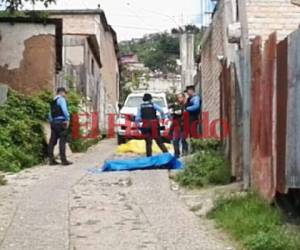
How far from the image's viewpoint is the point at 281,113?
27.7ft

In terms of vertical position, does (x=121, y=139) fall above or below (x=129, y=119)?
below

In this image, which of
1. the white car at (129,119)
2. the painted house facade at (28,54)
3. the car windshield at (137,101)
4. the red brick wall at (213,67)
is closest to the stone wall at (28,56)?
the painted house facade at (28,54)

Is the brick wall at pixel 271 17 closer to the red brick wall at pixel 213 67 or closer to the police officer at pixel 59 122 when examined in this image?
the red brick wall at pixel 213 67

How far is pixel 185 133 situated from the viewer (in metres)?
17.5

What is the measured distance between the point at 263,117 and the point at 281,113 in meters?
0.79

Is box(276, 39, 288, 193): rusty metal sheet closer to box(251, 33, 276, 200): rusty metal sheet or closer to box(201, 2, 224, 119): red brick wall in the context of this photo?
box(251, 33, 276, 200): rusty metal sheet

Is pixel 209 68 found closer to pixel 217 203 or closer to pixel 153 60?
pixel 217 203

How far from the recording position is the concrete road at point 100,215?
796 cm

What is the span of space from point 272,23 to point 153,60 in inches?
2365

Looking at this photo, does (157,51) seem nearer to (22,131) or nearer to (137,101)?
(137,101)

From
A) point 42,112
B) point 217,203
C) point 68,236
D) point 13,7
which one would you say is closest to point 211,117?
point 42,112

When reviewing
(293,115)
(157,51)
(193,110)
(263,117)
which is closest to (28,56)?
(193,110)

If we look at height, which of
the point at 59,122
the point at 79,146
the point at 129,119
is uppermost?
the point at 59,122

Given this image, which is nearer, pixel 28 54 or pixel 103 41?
pixel 28 54
